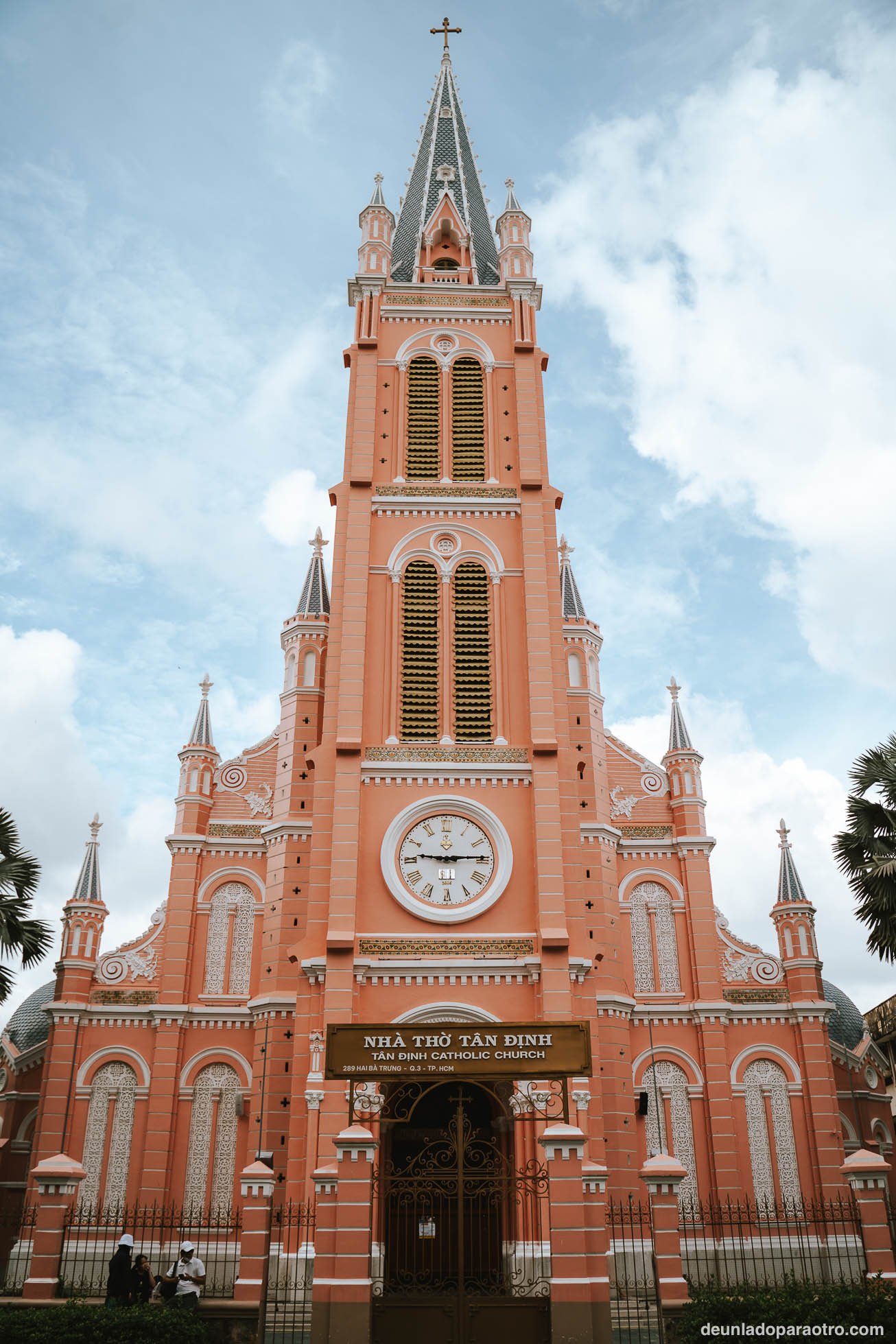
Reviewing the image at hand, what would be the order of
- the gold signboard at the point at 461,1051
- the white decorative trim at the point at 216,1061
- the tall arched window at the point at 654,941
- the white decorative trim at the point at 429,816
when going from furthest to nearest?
the tall arched window at the point at 654,941
the white decorative trim at the point at 216,1061
the white decorative trim at the point at 429,816
the gold signboard at the point at 461,1051

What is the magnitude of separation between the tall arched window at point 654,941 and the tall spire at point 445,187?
17596 millimetres

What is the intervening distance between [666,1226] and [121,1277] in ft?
25.4

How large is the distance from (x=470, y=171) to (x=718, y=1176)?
2967 centimetres

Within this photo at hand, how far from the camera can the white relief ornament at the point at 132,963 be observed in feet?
94.5

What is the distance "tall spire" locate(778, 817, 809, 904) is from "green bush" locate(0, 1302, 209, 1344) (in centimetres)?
2028

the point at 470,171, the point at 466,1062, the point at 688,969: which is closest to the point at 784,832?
the point at 688,969

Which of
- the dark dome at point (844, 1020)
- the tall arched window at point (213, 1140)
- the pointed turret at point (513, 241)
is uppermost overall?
the pointed turret at point (513, 241)

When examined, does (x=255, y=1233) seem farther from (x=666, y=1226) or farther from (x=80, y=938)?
(x=80, y=938)

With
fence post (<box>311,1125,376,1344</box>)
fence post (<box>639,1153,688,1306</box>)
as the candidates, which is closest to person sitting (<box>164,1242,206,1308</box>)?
fence post (<box>311,1125,376,1344</box>)

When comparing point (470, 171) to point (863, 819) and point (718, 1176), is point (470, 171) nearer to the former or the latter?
point (863, 819)

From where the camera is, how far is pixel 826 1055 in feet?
91.3

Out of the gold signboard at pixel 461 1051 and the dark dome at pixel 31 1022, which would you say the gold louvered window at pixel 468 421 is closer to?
the gold signboard at pixel 461 1051

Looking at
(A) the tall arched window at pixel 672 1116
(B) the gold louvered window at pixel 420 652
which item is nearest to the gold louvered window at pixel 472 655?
(B) the gold louvered window at pixel 420 652

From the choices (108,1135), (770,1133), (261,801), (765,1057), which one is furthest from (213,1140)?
(765,1057)
